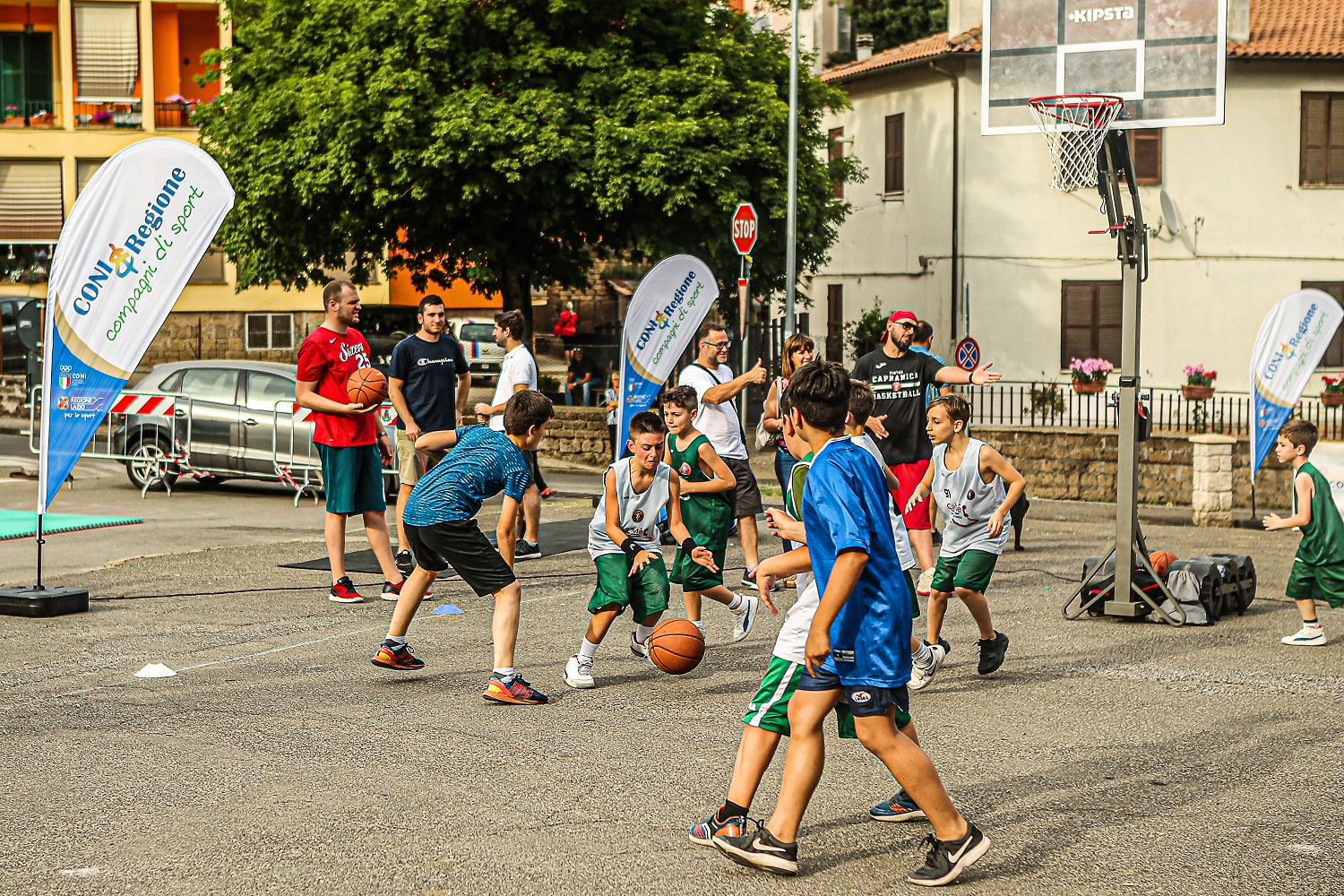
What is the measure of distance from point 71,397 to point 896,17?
41648 millimetres

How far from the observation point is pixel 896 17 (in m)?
47.8

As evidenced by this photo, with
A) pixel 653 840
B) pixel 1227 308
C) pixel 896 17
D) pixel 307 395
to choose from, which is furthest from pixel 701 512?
pixel 896 17

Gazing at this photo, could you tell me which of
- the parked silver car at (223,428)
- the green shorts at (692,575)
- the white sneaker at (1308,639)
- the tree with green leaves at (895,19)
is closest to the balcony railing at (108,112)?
the tree with green leaves at (895,19)

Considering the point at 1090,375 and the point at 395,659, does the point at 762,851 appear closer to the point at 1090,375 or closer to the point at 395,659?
the point at 395,659

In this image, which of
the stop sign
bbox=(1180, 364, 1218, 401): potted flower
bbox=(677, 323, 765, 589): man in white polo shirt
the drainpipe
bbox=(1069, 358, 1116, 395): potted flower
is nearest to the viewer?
bbox=(677, 323, 765, 589): man in white polo shirt

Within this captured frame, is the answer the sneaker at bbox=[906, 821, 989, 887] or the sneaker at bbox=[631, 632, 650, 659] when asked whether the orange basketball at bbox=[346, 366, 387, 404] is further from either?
the sneaker at bbox=[906, 821, 989, 887]

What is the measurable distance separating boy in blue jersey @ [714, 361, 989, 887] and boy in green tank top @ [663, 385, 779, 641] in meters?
3.67

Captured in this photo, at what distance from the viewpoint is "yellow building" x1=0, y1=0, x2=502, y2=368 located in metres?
37.8

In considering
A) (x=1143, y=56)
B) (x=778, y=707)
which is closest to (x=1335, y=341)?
(x=1143, y=56)

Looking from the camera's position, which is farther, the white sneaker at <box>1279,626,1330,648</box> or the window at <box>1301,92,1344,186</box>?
the window at <box>1301,92,1344,186</box>

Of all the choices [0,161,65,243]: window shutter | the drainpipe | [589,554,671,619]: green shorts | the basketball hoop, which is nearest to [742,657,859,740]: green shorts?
[589,554,671,619]: green shorts

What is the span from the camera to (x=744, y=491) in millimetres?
11633

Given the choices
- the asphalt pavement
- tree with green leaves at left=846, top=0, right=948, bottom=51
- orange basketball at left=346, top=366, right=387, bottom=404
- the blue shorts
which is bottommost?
the asphalt pavement

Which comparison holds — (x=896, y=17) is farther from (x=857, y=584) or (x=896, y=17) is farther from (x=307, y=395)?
(x=857, y=584)
